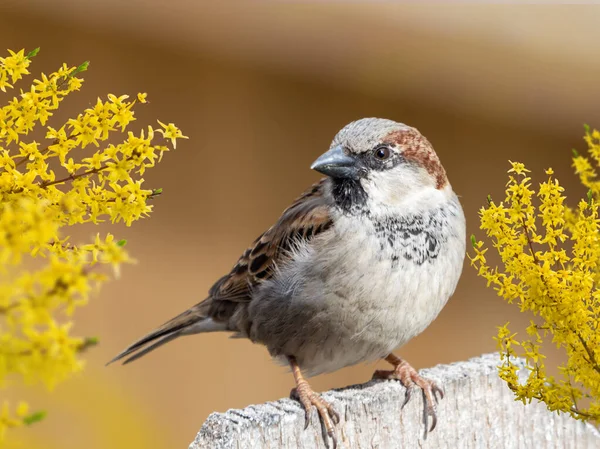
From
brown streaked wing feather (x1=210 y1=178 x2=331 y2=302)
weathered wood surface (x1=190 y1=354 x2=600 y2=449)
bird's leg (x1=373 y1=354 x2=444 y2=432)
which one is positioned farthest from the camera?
brown streaked wing feather (x1=210 y1=178 x2=331 y2=302)

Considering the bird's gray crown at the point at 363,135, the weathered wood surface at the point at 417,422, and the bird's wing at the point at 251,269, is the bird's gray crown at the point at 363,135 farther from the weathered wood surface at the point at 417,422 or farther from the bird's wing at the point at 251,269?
the weathered wood surface at the point at 417,422

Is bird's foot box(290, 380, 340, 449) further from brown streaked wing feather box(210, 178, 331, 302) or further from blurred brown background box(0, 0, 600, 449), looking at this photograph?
blurred brown background box(0, 0, 600, 449)

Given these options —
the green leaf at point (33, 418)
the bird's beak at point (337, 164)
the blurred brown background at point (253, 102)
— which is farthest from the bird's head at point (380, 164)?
the green leaf at point (33, 418)

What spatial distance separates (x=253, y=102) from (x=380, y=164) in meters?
1.86

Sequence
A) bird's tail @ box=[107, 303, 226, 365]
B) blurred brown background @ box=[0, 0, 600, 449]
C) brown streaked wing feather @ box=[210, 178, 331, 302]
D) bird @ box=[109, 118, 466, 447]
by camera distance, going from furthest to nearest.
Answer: blurred brown background @ box=[0, 0, 600, 449], bird's tail @ box=[107, 303, 226, 365], brown streaked wing feather @ box=[210, 178, 331, 302], bird @ box=[109, 118, 466, 447]

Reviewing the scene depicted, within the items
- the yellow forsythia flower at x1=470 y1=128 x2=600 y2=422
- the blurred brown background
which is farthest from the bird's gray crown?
the blurred brown background

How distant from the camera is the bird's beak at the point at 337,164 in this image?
7.61ft

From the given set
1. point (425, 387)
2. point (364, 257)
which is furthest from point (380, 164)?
point (425, 387)

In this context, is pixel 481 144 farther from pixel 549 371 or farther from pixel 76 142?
pixel 76 142

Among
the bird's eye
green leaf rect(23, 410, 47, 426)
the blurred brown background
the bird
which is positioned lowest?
green leaf rect(23, 410, 47, 426)

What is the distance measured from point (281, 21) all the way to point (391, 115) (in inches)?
37.3

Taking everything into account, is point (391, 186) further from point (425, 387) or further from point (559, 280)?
point (559, 280)

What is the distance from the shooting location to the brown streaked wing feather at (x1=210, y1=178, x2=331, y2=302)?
98.8 inches

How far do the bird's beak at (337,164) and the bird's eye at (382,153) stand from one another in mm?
70
